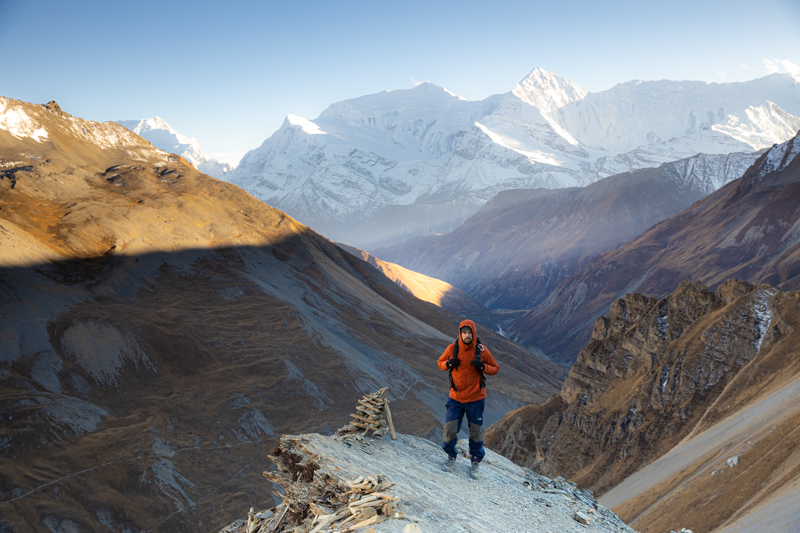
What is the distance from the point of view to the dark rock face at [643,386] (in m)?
32.0

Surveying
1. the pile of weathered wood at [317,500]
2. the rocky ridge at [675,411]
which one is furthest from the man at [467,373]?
the rocky ridge at [675,411]

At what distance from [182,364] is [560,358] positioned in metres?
96.8

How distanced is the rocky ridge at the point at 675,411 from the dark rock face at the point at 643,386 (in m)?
0.07

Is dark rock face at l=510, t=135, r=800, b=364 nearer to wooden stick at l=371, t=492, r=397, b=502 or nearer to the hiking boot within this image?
the hiking boot

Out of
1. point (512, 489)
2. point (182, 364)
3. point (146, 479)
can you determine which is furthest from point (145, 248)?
point (512, 489)

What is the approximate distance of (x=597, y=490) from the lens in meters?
31.2

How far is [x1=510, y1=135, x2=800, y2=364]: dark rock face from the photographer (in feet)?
323

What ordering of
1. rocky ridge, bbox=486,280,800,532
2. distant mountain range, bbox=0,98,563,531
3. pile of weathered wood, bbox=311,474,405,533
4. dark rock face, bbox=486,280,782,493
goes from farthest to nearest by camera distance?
dark rock face, bbox=486,280,782,493, distant mountain range, bbox=0,98,563,531, rocky ridge, bbox=486,280,800,532, pile of weathered wood, bbox=311,474,405,533

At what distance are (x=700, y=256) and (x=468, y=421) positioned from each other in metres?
120

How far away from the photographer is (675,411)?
32469 millimetres

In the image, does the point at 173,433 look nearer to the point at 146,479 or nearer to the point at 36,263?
the point at 146,479

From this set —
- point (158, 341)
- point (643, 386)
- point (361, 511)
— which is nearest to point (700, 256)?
point (643, 386)

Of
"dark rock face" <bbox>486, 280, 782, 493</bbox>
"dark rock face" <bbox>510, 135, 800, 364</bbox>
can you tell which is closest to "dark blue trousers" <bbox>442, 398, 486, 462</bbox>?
"dark rock face" <bbox>486, 280, 782, 493</bbox>

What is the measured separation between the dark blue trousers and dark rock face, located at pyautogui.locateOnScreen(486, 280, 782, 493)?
2403cm
